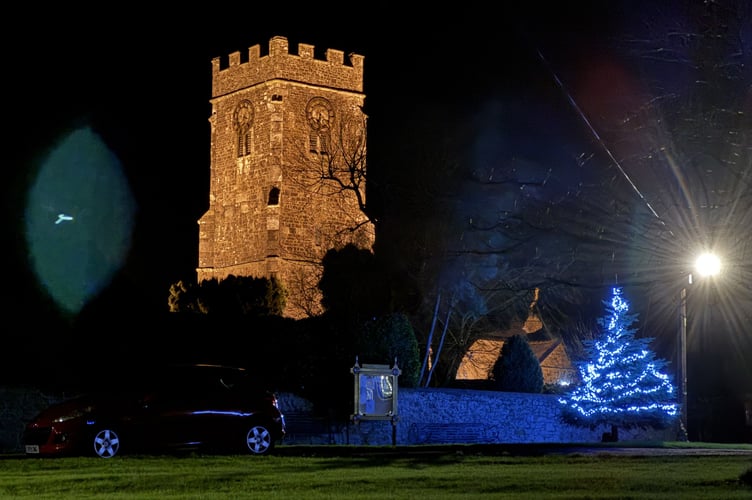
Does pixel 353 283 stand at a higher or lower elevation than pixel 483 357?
higher

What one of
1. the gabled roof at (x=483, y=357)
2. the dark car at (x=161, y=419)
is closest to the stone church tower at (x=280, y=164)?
the gabled roof at (x=483, y=357)

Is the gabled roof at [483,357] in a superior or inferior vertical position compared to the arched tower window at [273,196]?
inferior

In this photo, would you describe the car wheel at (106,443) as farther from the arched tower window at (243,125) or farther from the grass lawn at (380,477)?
the arched tower window at (243,125)

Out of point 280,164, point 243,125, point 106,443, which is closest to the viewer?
point 106,443

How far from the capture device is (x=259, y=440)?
20.2 meters

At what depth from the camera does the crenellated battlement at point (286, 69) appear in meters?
56.5

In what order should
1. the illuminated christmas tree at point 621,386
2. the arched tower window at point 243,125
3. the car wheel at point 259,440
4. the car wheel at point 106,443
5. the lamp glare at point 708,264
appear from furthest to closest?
the arched tower window at point 243,125
the illuminated christmas tree at point 621,386
the lamp glare at point 708,264
the car wheel at point 259,440
the car wheel at point 106,443

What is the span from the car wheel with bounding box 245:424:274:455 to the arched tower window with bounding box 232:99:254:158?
1487 inches

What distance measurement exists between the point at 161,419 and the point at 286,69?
38176 mm

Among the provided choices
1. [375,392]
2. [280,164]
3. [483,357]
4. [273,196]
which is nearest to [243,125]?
[280,164]

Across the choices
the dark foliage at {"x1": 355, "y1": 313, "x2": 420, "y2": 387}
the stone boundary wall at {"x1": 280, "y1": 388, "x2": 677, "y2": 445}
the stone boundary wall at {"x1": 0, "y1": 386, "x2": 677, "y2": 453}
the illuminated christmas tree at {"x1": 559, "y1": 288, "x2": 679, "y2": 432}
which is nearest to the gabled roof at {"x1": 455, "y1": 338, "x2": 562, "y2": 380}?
the illuminated christmas tree at {"x1": 559, "y1": 288, "x2": 679, "y2": 432}

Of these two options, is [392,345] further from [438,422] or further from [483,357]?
[483,357]

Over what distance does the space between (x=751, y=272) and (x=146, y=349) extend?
44.1ft

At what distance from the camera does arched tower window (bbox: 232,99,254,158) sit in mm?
57344
